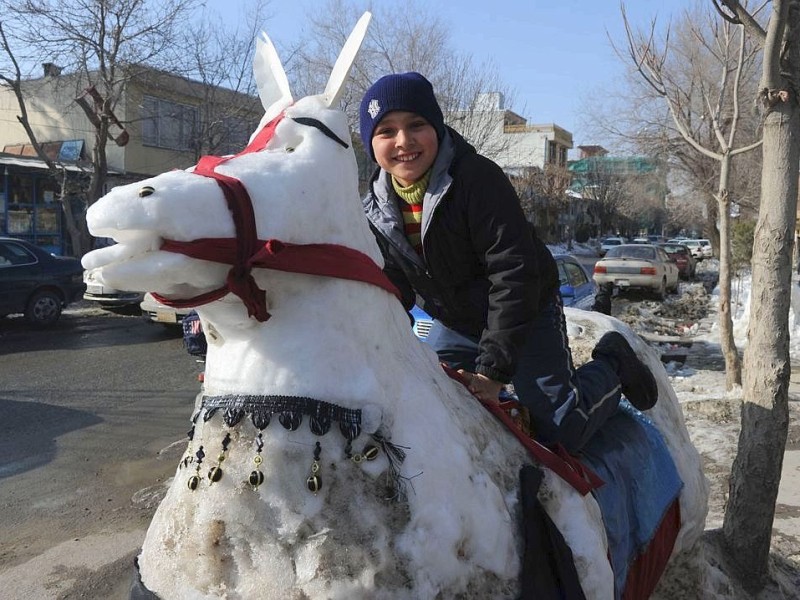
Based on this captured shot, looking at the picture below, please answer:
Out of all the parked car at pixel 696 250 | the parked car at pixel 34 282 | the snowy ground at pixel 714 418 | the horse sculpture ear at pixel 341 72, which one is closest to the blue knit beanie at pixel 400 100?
the horse sculpture ear at pixel 341 72

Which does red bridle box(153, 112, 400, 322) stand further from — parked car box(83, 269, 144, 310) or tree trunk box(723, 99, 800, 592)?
parked car box(83, 269, 144, 310)

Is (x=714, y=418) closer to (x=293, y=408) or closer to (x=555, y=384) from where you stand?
(x=555, y=384)

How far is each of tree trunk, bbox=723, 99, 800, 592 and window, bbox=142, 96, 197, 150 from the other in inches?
671

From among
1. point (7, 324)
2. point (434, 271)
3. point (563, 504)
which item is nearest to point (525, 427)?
point (563, 504)

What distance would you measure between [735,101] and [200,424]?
7.49 metres

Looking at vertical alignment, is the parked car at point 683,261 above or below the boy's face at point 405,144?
below

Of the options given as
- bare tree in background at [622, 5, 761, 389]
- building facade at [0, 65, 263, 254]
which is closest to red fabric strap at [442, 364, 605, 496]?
bare tree in background at [622, 5, 761, 389]

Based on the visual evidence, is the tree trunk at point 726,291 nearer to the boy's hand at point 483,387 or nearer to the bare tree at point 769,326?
the bare tree at point 769,326

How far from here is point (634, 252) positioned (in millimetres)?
20859

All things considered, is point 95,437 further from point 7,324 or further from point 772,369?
point 7,324

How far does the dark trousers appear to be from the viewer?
2314 millimetres

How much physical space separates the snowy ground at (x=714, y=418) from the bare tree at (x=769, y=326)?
21 cm

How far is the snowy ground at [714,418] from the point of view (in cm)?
352

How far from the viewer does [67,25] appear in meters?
14.8
